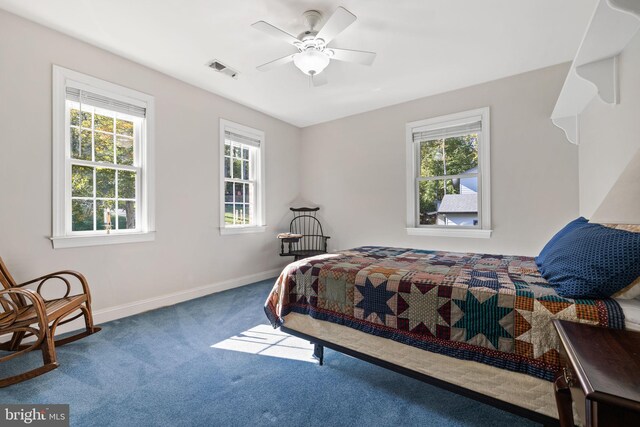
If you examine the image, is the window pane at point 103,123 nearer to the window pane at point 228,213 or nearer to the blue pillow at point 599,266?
the window pane at point 228,213

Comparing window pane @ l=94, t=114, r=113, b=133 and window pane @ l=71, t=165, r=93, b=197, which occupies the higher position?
window pane @ l=94, t=114, r=113, b=133

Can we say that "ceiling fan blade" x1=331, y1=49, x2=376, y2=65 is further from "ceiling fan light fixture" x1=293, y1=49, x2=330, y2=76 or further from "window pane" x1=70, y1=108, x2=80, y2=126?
"window pane" x1=70, y1=108, x2=80, y2=126

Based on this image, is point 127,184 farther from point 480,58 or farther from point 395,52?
point 480,58

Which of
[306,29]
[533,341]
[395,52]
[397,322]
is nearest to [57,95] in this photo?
[306,29]

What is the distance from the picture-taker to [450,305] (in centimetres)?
144

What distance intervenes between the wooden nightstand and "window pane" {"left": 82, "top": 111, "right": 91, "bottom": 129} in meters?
3.83

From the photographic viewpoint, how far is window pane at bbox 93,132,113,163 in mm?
2840

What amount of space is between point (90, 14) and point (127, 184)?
1524 millimetres

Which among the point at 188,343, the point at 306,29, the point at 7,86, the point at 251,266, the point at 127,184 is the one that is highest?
the point at 306,29

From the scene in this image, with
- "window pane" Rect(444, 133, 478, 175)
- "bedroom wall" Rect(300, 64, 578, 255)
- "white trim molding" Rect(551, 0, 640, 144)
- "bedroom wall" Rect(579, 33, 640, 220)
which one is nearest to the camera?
"white trim molding" Rect(551, 0, 640, 144)

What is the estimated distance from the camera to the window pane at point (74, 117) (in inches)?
106

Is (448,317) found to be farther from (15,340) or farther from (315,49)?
(15,340)

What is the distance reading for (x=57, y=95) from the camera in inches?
99.0

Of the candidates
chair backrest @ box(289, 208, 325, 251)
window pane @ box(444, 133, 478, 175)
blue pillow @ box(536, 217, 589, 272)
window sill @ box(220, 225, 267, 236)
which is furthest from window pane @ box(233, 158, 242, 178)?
blue pillow @ box(536, 217, 589, 272)
